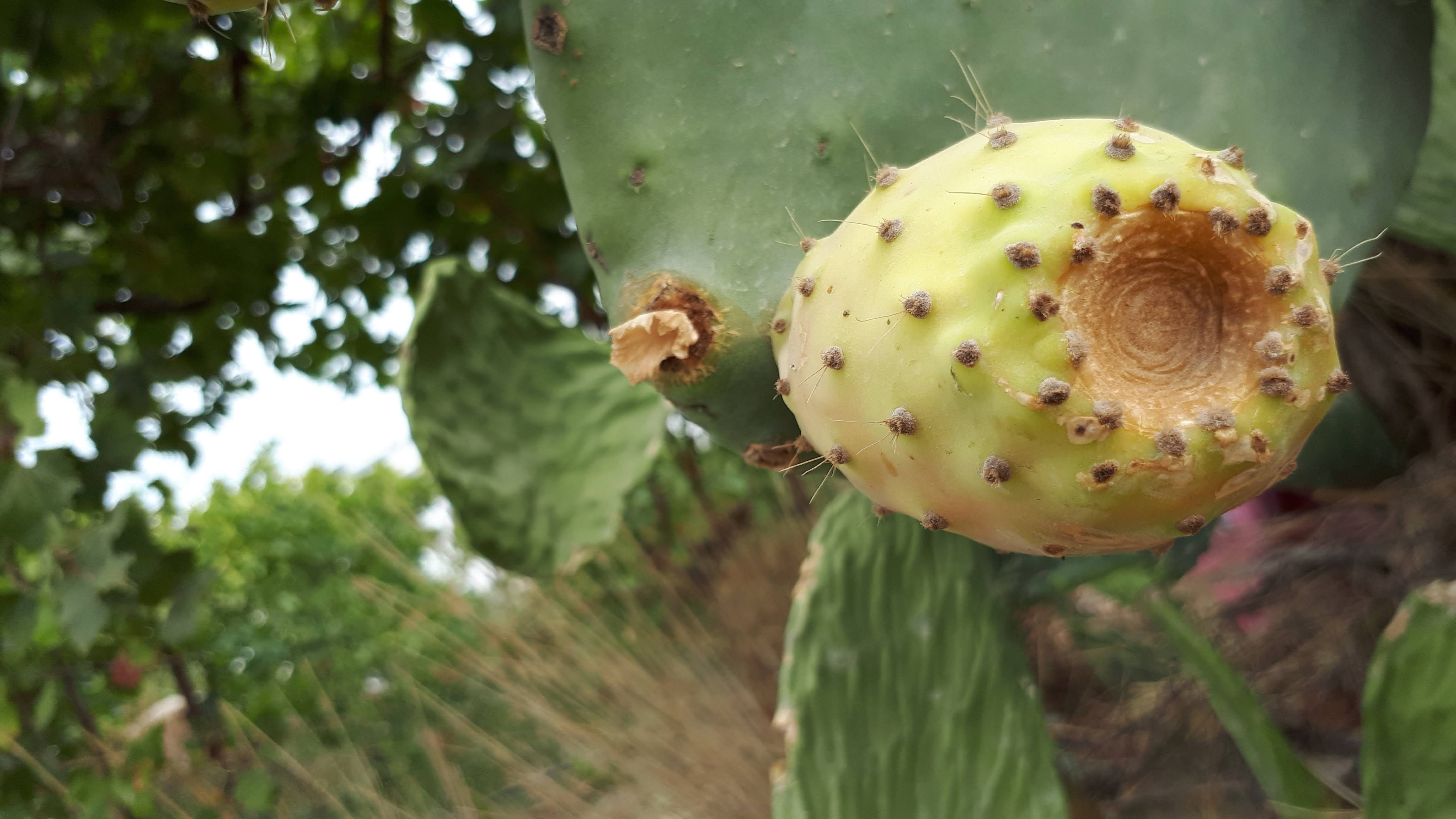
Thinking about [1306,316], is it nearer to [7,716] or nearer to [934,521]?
[934,521]

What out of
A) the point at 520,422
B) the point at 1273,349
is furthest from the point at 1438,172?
the point at 520,422

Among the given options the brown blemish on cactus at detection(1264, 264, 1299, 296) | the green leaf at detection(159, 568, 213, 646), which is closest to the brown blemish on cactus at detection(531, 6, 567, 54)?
the brown blemish on cactus at detection(1264, 264, 1299, 296)

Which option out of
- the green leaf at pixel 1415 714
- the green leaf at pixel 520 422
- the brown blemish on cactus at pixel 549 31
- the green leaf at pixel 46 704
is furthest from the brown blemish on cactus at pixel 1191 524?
the green leaf at pixel 46 704

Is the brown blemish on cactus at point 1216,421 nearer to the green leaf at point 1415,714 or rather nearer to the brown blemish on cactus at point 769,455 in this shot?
the brown blemish on cactus at point 769,455

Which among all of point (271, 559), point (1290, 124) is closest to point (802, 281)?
point (1290, 124)

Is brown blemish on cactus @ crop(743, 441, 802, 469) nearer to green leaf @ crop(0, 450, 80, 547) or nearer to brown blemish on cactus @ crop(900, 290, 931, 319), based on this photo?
brown blemish on cactus @ crop(900, 290, 931, 319)
